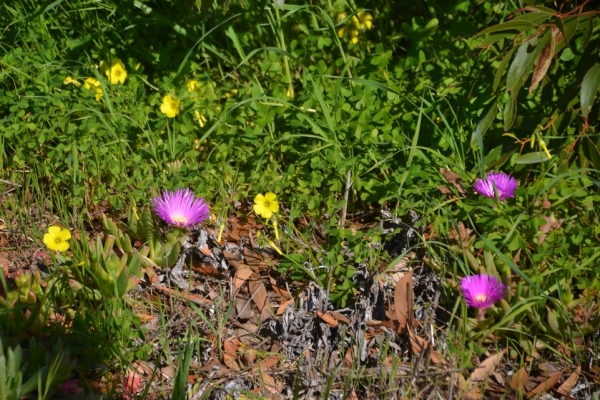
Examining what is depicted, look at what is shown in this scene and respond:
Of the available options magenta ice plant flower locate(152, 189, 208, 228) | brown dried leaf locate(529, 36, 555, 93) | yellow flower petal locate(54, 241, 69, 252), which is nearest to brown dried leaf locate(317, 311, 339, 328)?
→ magenta ice plant flower locate(152, 189, 208, 228)

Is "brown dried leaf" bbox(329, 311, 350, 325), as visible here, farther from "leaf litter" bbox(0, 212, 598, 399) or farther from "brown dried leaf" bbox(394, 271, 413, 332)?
"brown dried leaf" bbox(394, 271, 413, 332)

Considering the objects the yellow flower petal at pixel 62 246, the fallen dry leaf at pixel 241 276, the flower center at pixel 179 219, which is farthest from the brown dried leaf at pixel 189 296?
the yellow flower petal at pixel 62 246

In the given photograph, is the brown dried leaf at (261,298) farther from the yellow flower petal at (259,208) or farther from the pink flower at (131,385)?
the pink flower at (131,385)

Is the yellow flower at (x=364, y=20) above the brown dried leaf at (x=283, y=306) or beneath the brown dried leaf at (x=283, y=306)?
above

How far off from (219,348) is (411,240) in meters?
0.78

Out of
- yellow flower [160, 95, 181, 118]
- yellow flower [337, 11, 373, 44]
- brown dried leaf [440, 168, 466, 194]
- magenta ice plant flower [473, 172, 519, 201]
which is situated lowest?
magenta ice plant flower [473, 172, 519, 201]

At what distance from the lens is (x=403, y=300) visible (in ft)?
7.92

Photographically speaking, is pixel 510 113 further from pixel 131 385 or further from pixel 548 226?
pixel 131 385

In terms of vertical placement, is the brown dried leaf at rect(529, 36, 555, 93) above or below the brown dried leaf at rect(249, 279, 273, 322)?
above

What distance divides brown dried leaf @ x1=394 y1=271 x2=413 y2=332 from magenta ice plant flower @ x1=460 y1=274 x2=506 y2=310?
0.60 feet

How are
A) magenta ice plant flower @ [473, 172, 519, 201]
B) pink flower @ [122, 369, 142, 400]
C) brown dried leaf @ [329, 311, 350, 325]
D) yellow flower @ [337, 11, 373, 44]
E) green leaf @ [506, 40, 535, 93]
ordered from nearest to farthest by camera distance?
pink flower @ [122, 369, 142, 400]
green leaf @ [506, 40, 535, 93]
brown dried leaf @ [329, 311, 350, 325]
magenta ice plant flower @ [473, 172, 519, 201]
yellow flower @ [337, 11, 373, 44]

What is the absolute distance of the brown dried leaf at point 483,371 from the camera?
2197 mm

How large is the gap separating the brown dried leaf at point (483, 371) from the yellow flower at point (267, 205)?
2.87 ft

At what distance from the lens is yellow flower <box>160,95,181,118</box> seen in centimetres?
295
